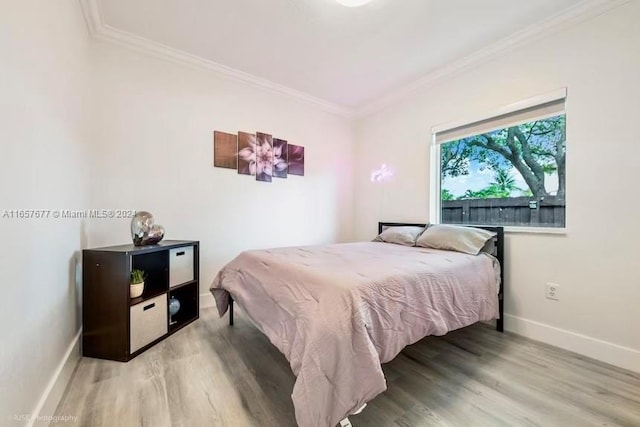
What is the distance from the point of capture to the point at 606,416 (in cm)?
130

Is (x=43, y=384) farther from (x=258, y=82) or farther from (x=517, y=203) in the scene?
(x=517, y=203)

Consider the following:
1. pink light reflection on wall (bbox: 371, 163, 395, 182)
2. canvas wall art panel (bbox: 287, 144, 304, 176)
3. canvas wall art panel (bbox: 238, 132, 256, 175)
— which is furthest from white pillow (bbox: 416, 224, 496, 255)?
canvas wall art panel (bbox: 238, 132, 256, 175)

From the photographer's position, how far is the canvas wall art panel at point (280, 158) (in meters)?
3.25

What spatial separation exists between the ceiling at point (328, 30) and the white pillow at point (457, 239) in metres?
1.71

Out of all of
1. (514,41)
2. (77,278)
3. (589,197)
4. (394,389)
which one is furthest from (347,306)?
(514,41)

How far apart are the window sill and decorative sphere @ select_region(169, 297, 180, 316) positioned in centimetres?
300

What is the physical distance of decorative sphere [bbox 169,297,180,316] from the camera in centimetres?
220

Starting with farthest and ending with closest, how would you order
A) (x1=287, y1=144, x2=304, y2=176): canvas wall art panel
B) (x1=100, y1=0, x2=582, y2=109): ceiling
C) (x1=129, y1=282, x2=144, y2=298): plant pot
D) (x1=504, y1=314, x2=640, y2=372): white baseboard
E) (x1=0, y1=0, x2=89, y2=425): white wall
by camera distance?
1. (x1=287, y1=144, x2=304, y2=176): canvas wall art panel
2. (x1=100, y1=0, x2=582, y2=109): ceiling
3. (x1=129, y1=282, x2=144, y2=298): plant pot
4. (x1=504, y1=314, x2=640, y2=372): white baseboard
5. (x1=0, y1=0, x2=89, y2=425): white wall

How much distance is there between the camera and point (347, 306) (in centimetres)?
115

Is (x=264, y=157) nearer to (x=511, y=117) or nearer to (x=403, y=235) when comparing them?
(x=403, y=235)

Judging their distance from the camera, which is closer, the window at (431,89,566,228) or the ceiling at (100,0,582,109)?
the ceiling at (100,0,582,109)

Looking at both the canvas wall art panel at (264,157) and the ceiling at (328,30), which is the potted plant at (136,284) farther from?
the ceiling at (328,30)

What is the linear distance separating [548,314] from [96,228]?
3.82 m

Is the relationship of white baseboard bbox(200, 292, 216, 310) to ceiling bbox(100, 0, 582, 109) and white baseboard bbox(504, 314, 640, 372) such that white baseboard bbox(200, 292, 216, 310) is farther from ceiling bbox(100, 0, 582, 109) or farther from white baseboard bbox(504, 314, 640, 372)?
white baseboard bbox(504, 314, 640, 372)
